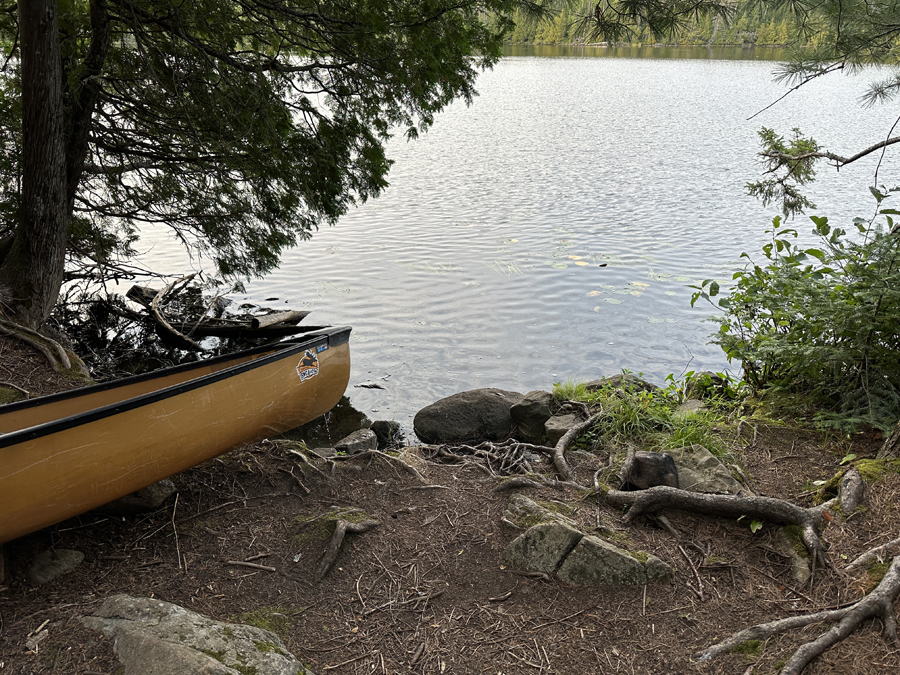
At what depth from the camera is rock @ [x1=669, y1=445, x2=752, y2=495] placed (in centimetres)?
365

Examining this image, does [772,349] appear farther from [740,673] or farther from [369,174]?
[369,174]

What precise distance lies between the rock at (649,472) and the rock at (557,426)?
116 cm

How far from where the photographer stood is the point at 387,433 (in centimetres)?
597

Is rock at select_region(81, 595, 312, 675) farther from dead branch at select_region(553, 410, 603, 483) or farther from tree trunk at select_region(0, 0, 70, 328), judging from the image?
tree trunk at select_region(0, 0, 70, 328)

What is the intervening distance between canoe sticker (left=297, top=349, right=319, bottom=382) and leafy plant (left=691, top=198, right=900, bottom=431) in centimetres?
316

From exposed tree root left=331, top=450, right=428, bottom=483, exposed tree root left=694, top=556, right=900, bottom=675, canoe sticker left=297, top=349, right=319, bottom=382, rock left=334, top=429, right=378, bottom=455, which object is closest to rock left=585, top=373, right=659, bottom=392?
rock left=334, top=429, right=378, bottom=455

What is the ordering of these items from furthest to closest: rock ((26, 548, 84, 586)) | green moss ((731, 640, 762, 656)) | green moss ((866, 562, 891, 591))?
1. rock ((26, 548, 84, 586))
2. green moss ((866, 562, 891, 591))
3. green moss ((731, 640, 762, 656))

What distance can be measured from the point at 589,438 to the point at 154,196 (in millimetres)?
5148

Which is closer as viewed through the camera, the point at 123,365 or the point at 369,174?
the point at 369,174

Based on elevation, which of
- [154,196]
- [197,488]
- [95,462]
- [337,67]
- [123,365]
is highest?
[337,67]

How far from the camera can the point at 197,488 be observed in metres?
3.87

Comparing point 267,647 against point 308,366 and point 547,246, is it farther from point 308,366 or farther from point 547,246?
point 547,246

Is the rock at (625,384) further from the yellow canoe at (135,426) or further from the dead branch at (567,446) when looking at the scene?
the yellow canoe at (135,426)

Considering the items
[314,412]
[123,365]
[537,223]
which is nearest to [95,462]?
[314,412]
